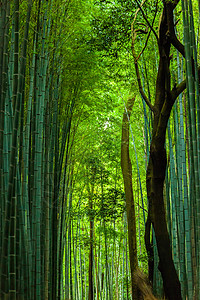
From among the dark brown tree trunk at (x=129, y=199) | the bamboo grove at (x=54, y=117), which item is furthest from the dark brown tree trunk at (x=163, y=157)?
the dark brown tree trunk at (x=129, y=199)

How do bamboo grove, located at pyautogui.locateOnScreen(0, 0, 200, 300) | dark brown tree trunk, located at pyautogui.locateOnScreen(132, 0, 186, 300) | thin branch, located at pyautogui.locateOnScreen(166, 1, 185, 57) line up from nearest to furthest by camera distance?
bamboo grove, located at pyautogui.locateOnScreen(0, 0, 200, 300) < thin branch, located at pyautogui.locateOnScreen(166, 1, 185, 57) < dark brown tree trunk, located at pyautogui.locateOnScreen(132, 0, 186, 300)

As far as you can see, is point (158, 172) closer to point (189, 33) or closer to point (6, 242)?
point (189, 33)

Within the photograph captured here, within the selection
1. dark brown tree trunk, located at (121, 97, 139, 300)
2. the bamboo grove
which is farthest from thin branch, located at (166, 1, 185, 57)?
dark brown tree trunk, located at (121, 97, 139, 300)

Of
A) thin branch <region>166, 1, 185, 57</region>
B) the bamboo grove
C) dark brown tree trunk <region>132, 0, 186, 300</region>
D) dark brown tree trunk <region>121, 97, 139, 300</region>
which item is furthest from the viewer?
dark brown tree trunk <region>121, 97, 139, 300</region>

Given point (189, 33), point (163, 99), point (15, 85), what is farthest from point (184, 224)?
point (15, 85)

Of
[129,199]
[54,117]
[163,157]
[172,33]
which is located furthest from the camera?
[129,199]

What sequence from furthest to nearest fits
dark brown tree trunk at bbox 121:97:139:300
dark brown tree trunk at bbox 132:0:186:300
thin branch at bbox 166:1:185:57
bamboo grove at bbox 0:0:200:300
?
dark brown tree trunk at bbox 121:97:139:300
dark brown tree trunk at bbox 132:0:186:300
thin branch at bbox 166:1:185:57
bamboo grove at bbox 0:0:200:300

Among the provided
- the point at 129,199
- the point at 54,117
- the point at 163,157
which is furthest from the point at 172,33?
the point at 129,199

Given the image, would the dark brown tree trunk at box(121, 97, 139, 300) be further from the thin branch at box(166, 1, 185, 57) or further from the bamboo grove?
the thin branch at box(166, 1, 185, 57)

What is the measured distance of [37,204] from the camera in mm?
3320

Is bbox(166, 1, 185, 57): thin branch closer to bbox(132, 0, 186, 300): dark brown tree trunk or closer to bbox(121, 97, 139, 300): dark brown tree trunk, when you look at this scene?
bbox(132, 0, 186, 300): dark brown tree trunk

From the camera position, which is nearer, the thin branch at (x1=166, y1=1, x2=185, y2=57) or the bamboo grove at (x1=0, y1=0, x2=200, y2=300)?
the bamboo grove at (x1=0, y1=0, x2=200, y2=300)

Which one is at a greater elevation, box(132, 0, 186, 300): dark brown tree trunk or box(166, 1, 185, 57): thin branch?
box(166, 1, 185, 57): thin branch

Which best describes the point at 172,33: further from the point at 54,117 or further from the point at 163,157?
the point at 54,117
